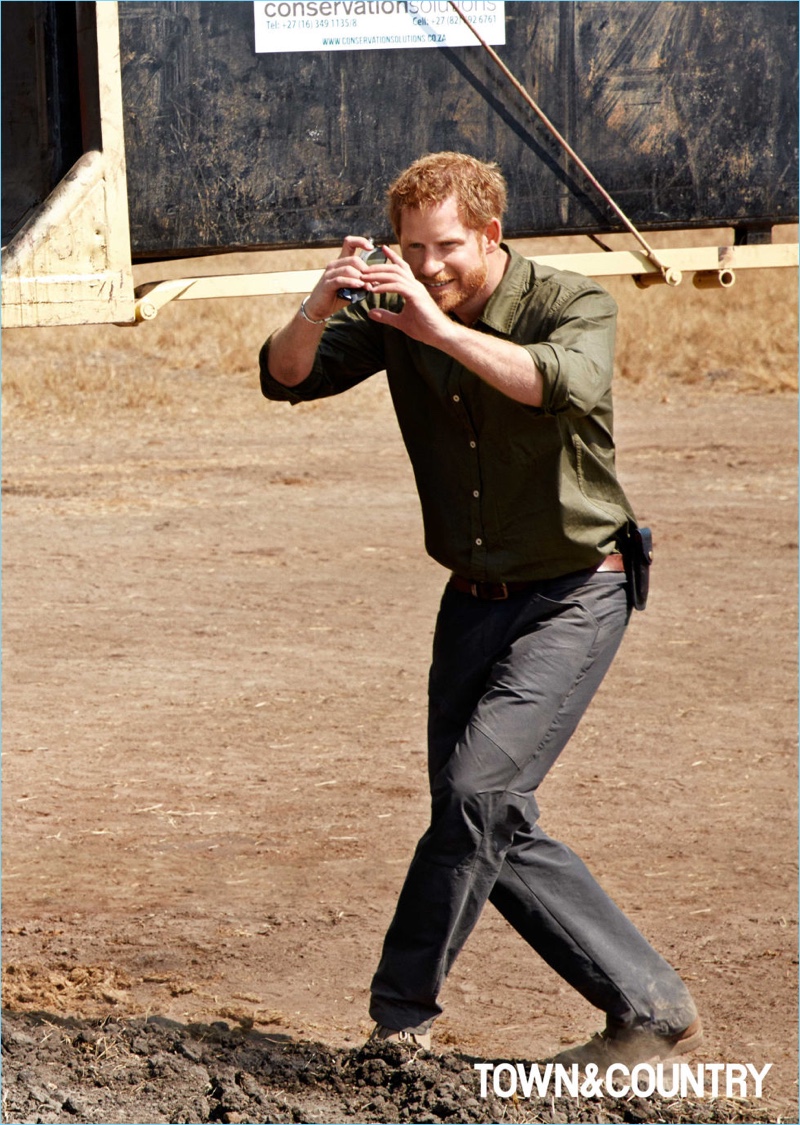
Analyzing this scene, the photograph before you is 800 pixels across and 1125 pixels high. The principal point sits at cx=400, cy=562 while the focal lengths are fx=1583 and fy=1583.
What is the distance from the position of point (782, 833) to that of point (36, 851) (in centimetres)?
264

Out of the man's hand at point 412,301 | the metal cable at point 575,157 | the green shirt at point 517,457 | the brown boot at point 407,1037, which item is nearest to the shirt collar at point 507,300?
the green shirt at point 517,457

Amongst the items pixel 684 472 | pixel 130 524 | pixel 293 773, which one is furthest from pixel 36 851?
pixel 684 472

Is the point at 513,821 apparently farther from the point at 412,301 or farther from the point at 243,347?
the point at 243,347

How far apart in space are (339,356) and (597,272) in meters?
0.75

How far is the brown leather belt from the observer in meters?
3.64

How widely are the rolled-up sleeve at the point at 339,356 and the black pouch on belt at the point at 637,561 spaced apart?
72cm

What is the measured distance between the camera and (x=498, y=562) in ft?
11.8

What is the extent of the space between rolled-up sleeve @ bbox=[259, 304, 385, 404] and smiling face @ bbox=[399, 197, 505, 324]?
307 mm

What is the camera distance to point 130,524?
10.4 m

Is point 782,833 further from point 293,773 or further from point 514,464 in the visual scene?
point 514,464

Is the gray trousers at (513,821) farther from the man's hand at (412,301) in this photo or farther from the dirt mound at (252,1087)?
the man's hand at (412,301)

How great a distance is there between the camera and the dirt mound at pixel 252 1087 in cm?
343

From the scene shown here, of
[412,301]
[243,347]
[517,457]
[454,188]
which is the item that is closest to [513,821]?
[517,457]

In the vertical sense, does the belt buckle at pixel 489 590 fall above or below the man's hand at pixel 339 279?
below
